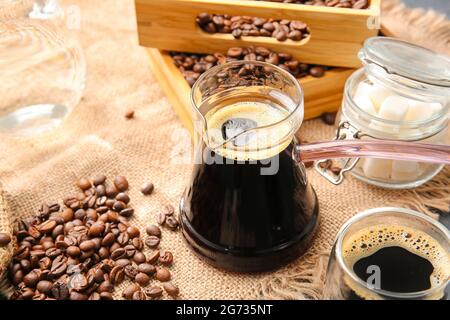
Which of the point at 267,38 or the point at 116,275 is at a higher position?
the point at 267,38

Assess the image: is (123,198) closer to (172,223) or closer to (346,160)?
(172,223)

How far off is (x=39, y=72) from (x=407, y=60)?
77 centimetres

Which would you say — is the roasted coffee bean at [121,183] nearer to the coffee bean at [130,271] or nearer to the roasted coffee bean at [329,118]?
the coffee bean at [130,271]

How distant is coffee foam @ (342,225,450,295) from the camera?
916mm

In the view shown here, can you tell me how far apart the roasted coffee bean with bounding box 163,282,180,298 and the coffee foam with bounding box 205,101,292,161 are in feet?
0.78

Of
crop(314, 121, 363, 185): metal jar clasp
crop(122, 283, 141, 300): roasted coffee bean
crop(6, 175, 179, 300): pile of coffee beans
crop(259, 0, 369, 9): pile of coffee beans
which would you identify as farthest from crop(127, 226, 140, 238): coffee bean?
crop(259, 0, 369, 9): pile of coffee beans

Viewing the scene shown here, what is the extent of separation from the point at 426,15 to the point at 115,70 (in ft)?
2.46

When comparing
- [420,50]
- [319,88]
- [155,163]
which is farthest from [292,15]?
[155,163]

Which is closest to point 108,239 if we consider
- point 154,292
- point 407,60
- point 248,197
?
point 154,292

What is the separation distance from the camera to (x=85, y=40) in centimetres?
157

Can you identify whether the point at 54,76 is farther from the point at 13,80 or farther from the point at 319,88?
the point at 319,88

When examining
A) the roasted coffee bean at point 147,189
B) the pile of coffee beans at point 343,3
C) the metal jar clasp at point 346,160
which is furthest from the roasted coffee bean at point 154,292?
the pile of coffee beans at point 343,3

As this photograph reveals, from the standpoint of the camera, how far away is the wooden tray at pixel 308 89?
4.17 ft

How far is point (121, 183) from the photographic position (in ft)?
3.92
